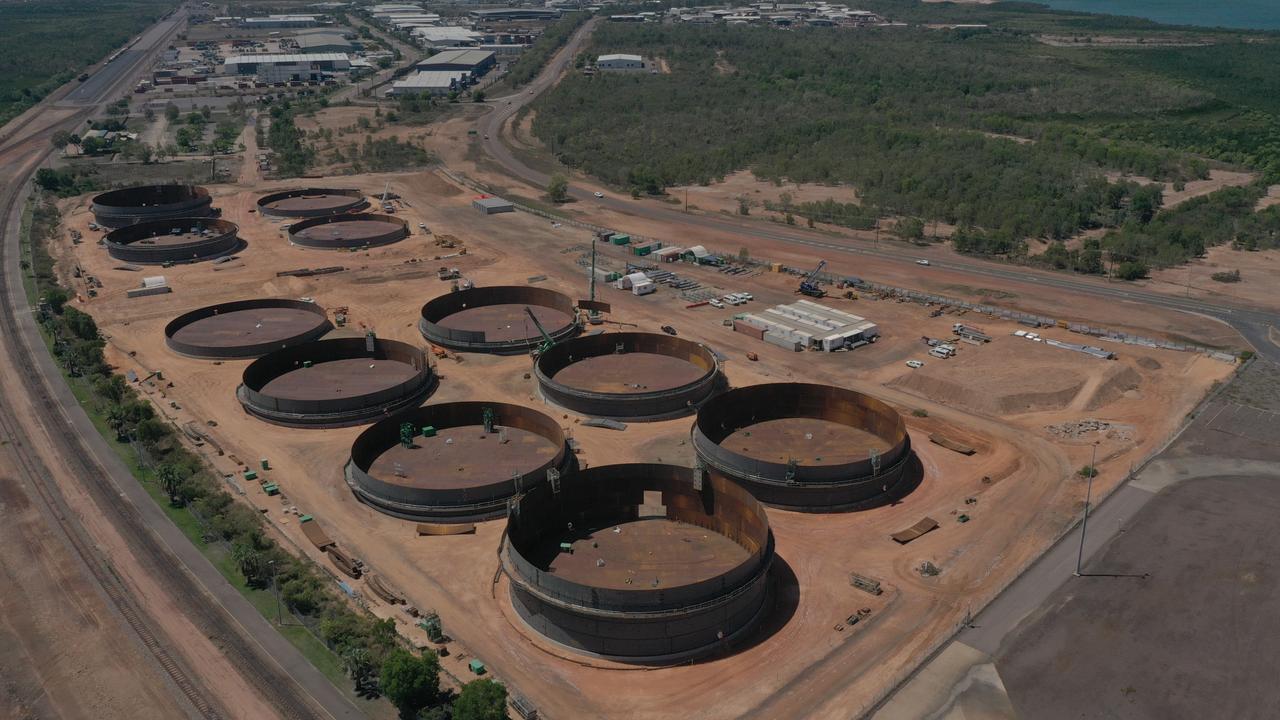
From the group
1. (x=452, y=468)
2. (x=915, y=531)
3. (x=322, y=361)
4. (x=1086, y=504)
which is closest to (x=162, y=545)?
(x=452, y=468)

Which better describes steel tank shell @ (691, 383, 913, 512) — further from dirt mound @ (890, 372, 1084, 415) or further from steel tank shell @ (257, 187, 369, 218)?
steel tank shell @ (257, 187, 369, 218)

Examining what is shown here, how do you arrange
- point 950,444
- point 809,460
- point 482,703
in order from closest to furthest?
point 482,703 < point 809,460 < point 950,444

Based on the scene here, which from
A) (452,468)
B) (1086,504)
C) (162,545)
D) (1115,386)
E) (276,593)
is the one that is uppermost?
(1086,504)

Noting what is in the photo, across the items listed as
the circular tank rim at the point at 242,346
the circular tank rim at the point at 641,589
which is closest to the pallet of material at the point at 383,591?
the circular tank rim at the point at 641,589

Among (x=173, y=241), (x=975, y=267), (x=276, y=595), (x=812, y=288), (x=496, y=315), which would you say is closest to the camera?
(x=276, y=595)

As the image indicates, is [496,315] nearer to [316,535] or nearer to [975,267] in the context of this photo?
[316,535]

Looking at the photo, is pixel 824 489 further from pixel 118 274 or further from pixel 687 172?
pixel 687 172
